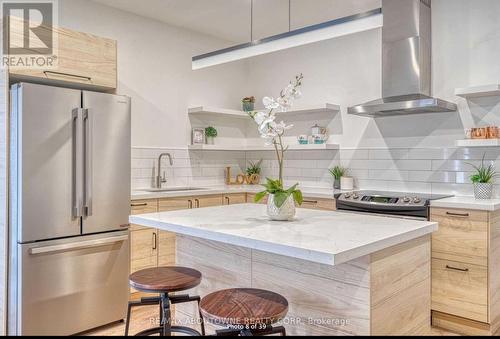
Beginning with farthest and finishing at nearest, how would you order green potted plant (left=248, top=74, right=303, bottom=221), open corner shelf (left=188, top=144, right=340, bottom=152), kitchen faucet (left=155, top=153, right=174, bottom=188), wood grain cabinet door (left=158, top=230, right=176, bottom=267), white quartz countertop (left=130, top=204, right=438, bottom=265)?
open corner shelf (left=188, top=144, right=340, bottom=152) → kitchen faucet (left=155, top=153, right=174, bottom=188) → wood grain cabinet door (left=158, top=230, right=176, bottom=267) → green potted plant (left=248, top=74, right=303, bottom=221) → white quartz countertop (left=130, top=204, right=438, bottom=265)

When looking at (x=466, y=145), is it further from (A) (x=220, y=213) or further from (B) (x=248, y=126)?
(B) (x=248, y=126)

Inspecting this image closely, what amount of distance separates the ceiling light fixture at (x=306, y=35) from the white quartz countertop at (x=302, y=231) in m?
1.05

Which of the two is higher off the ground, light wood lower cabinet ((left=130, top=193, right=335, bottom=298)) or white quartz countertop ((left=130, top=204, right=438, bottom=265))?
white quartz countertop ((left=130, top=204, right=438, bottom=265))

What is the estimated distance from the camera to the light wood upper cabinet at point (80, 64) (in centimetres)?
314

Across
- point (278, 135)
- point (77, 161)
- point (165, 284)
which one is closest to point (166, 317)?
point (165, 284)

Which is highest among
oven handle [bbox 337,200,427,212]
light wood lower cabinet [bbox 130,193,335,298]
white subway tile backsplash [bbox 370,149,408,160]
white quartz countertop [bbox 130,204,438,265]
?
white subway tile backsplash [bbox 370,149,408,160]

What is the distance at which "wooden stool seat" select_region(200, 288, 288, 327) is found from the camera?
1641mm

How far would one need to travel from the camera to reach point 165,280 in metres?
2.17

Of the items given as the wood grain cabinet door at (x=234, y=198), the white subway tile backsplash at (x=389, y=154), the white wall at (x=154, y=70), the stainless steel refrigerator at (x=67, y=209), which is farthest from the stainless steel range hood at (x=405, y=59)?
the stainless steel refrigerator at (x=67, y=209)

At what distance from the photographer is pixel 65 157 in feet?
9.90

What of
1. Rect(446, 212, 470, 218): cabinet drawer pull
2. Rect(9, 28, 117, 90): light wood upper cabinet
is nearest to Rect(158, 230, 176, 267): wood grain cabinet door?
Rect(9, 28, 117, 90): light wood upper cabinet

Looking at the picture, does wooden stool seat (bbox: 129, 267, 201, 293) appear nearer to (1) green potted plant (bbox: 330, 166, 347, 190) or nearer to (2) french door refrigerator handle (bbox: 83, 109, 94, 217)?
(2) french door refrigerator handle (bbox: 83, 109, 94, 217)

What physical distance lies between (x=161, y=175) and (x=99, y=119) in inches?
59.0

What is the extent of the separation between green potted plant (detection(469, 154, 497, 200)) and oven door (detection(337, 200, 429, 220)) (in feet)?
1.66
